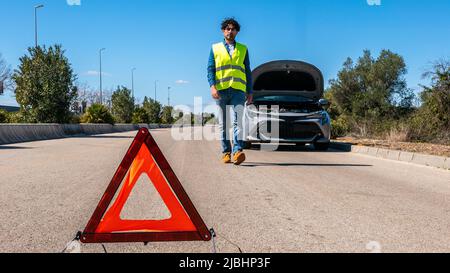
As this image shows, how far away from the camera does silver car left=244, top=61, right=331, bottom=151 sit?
36.1ft

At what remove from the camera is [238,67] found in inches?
309

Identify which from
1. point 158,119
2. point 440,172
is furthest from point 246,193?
point 158,119

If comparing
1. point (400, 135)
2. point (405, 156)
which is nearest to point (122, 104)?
point (400, 135)

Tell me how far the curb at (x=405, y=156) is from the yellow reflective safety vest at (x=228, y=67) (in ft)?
12.9

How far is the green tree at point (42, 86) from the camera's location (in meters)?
26.9

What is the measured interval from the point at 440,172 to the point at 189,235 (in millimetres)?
6064

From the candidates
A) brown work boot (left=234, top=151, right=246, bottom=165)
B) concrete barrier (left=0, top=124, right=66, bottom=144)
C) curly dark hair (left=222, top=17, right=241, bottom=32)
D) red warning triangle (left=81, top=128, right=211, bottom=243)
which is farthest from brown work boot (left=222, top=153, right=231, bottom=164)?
concrete barrier (left=0, top=124, right=66, bottom=144)

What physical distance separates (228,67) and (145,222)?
505cm

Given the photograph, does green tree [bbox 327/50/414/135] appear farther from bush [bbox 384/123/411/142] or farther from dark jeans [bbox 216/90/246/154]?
dark jeans [bbox 216/90/246/154]

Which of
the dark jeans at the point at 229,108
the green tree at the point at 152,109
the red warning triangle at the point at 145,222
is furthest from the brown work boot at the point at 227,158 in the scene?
the green tree at the point at 152,109

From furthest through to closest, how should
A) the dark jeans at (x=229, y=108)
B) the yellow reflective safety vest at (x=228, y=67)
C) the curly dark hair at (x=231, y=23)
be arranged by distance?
the dark jeans at (x=229, y=108)
the yellow reflective safety vest at (x=228, y=67)
the curly dark hair at (x=231, y=23)

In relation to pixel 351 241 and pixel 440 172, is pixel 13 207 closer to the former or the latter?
pixel 351 241

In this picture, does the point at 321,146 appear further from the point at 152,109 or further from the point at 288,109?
the point at 152,109

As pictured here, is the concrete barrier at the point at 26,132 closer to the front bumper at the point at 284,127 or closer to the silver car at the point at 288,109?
the silver car at the point at 288,109
